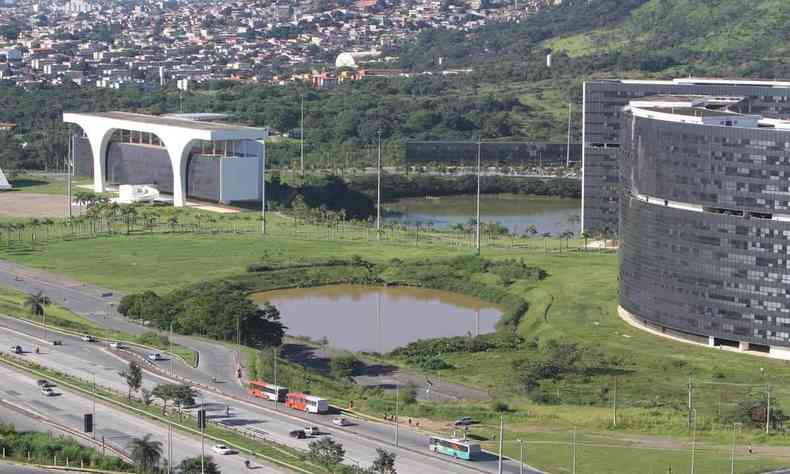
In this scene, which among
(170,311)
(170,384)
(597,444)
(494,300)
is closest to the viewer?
(597,444)

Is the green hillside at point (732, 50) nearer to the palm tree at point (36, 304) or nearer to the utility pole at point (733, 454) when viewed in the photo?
the palm tree at point (36, 304)

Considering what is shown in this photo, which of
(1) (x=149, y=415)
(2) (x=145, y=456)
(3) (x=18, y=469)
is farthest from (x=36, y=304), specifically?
(2) (x=145, y=456)

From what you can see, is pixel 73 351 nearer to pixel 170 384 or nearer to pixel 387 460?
pixel 170 384

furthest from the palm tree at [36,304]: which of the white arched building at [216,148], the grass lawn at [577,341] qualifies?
the white arched building at [216,148]

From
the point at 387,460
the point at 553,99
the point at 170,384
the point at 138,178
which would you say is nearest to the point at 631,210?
the point at 170,384

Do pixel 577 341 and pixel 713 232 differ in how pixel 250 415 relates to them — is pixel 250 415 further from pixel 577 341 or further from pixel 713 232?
pixel 713 232

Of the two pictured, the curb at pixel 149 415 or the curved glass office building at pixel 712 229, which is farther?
the curved glass office building at pixel 712 229
